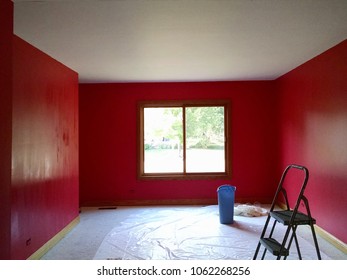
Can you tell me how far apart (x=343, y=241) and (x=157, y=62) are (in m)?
3.43

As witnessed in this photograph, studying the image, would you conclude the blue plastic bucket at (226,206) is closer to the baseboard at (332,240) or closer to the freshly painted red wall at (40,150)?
the baseboard at (332,240)

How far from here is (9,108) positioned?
2.02 meters

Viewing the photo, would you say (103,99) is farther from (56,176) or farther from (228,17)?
(228,17)

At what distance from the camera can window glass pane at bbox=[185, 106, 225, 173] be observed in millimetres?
6230

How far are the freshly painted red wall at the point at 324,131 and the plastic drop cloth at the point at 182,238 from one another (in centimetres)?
60

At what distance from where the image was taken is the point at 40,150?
3.59 m

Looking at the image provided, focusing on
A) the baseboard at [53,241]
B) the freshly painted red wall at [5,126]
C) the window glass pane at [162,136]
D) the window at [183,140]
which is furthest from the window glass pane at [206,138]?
the freshly painted red wall at [5,126]

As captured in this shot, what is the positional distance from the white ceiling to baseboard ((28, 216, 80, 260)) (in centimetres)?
246

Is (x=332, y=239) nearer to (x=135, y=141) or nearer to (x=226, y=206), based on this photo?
(x=226, y=206)

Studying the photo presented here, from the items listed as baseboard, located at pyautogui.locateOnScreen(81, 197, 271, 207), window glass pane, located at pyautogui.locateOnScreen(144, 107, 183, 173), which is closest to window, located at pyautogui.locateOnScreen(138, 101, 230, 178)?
window glass pane, located at pyautogui.locateOnScreen(144, 107, 183, 173)

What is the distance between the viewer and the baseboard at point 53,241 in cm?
344

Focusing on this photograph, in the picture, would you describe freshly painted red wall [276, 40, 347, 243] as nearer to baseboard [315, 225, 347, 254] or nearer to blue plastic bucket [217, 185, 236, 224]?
baseboard [315, 225, 347, 254]

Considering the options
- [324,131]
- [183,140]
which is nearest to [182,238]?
[324,131]

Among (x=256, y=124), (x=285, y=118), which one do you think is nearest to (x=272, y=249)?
(x=285, y=118)
